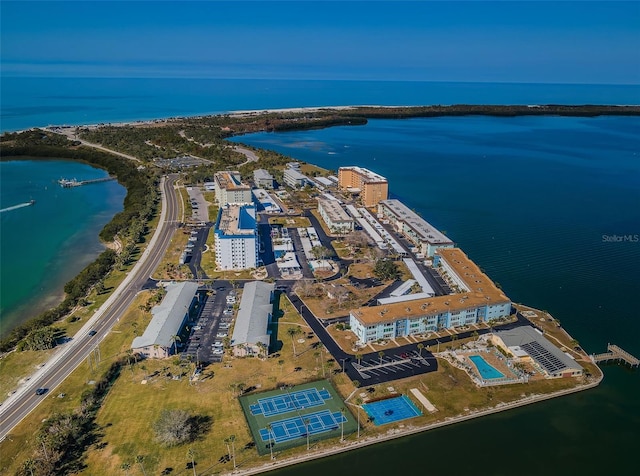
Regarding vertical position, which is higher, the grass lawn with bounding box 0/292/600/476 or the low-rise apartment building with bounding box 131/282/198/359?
the low-rise apartment building with bounding box 131/282/198/359

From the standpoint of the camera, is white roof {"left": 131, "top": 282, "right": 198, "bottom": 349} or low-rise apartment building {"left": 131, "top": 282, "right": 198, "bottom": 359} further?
white roof {"left": 131, "top": 282, "right": 198, "bottom": 349}

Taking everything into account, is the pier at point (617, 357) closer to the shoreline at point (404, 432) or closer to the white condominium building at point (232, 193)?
the shoreline at point (404, 432)

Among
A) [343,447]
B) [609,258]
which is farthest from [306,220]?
[343,447]

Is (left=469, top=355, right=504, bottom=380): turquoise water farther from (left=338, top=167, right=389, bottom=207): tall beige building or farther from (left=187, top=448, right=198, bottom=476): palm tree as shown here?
(left=338, top=167, right=389, bottom=207): tall beige building

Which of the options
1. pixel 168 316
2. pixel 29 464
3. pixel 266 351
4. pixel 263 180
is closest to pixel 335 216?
pixel 263 180

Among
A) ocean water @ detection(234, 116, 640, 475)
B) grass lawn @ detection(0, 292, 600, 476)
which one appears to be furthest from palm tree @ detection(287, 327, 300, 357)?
ocean water @ detection(234, 116, 640, 475)

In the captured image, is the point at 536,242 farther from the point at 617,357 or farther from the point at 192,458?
the point at 192,458
